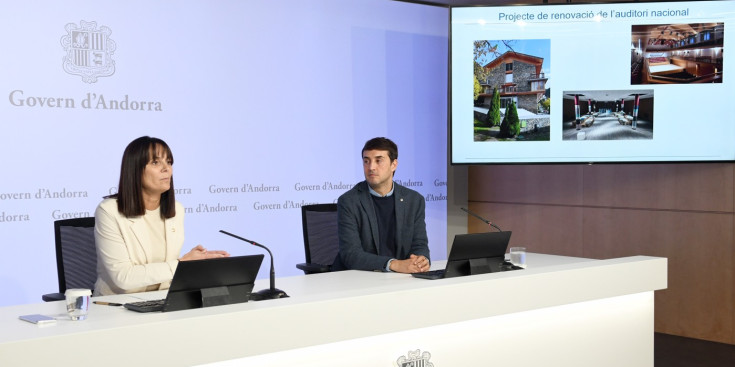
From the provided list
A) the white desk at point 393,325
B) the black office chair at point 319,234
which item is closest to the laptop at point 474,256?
the white desk at point 393,325

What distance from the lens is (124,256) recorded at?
304 centimetres

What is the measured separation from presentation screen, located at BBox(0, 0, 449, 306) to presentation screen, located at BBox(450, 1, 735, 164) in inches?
27.5

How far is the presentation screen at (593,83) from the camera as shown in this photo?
5195 millimetres

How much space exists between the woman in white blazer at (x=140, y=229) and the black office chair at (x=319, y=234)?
46.3 inches

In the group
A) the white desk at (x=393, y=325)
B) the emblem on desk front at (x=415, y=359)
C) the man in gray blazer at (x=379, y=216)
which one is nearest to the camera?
the white desk at (x=393, y=325)

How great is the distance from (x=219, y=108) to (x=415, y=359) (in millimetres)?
2757

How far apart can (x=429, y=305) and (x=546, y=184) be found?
360 cm

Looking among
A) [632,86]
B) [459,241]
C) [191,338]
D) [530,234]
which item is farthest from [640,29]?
[191,338]

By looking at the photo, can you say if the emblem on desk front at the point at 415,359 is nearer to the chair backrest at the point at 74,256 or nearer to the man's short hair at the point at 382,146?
the man's short hair at the point at 382,146

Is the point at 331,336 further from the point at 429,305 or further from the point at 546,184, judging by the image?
the point at 546,184

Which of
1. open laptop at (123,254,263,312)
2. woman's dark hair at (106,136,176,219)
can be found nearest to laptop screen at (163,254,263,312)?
open laptop at (123,254,263,312)

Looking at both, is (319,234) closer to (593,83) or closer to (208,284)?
(208,284)

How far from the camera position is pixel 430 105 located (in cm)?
629

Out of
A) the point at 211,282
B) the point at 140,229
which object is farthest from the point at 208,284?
the point at 140,229
